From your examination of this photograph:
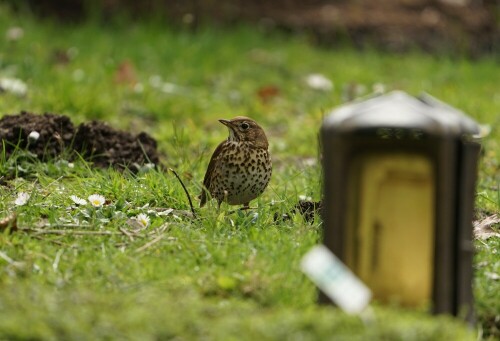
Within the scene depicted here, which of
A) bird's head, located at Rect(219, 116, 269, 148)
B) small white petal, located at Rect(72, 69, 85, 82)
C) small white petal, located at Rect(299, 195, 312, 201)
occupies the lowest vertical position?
small white petal, located at Rect(72, 69, 85, 82)

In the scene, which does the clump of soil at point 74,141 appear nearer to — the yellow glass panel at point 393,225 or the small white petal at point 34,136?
the small white petal at point 34,136

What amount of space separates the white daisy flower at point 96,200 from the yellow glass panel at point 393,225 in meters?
1.90

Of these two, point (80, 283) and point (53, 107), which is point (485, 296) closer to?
point (80, 283)

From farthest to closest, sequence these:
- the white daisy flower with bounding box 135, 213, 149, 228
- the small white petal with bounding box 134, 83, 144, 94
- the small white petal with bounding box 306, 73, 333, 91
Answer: the small white petal with bounding box 306, 73, 333, 91 → the small white petal with bounding box 134, 83, 144, 94 → the white daisy flower with bounding box 135, 213, 149, 228

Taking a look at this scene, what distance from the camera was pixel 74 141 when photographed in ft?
21.8

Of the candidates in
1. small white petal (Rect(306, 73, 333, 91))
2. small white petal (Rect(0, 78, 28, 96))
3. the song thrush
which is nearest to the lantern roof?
the song thrush

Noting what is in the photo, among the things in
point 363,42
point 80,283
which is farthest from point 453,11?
point 80,283

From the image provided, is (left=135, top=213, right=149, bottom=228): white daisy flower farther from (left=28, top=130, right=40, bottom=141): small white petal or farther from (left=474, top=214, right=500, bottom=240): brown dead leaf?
(left=474, top=214, right=500, bottom=240): brown dead leaf

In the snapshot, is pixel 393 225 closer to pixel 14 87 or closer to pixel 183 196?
pixel 183 196

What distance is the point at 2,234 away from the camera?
4.80 m

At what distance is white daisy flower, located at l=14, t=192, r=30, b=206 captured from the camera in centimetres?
532

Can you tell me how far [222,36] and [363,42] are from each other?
1.68 metres

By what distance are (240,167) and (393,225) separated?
6.31 ft

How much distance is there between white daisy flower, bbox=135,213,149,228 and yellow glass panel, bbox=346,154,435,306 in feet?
5.19
